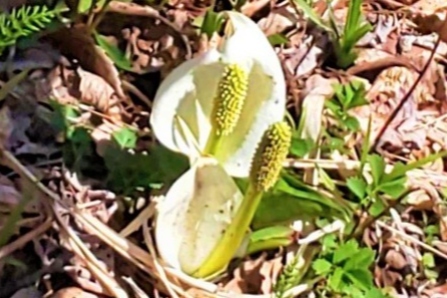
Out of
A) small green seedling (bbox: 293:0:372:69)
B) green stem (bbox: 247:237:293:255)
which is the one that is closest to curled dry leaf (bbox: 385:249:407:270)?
green stem (bbox: 247:237:293:255)

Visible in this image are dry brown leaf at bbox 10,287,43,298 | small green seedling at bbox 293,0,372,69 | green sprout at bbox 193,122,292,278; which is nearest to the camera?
green sprout at bbox 193,122,292,278

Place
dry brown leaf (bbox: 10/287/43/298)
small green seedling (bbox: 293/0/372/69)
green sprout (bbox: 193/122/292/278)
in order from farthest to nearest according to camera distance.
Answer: small green seedling (bbox: 293/0/372/69), dry brown leaf (bbox: 10/287/43/298), green sprout (bbox: 193/122/292/278)

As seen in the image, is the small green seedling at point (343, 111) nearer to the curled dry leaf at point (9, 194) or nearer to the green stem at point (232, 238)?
the green stem at point (232, 238)

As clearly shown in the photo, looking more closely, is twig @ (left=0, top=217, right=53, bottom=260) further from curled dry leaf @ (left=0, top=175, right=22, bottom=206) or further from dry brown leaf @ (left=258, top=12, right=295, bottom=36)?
dry brown leaf @ (left=258, top=12, right=295, bottom=36)

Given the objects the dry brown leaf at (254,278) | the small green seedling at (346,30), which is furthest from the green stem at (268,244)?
the small green seedling at (346,30)

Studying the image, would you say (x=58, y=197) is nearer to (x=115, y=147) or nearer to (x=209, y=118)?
(x=115, y=147)

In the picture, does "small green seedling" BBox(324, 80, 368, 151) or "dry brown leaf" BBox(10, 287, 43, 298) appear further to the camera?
"small green seedling" BBox(324, 80, 368, 151)

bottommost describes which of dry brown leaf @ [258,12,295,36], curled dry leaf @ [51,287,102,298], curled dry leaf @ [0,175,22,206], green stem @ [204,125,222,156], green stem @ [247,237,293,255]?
curled dry leaf @ [51,287,102,298]
